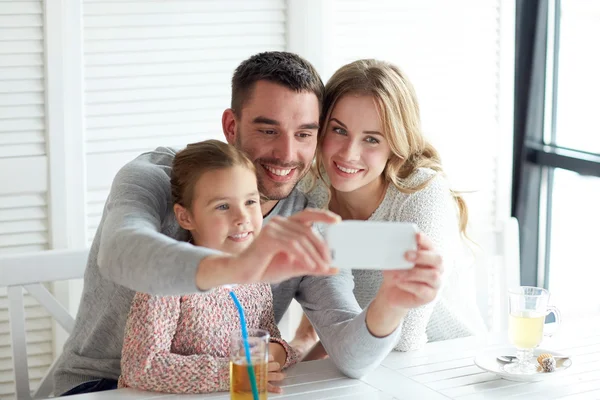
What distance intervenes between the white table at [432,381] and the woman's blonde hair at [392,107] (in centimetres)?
51

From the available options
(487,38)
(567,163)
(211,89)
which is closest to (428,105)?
(487,38)

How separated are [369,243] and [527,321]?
59 centimetres

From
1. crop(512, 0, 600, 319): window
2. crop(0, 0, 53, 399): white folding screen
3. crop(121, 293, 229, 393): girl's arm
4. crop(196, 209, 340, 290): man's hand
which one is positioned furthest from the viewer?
crop(512, 0, 600, 319): window

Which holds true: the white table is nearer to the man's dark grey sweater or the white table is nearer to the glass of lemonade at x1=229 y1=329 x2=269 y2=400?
the man's dark grey sweater

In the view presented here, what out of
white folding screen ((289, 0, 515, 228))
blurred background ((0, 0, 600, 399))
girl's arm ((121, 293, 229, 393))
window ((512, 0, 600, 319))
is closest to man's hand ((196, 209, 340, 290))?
girl's arm ((121, 293, 229, 393))

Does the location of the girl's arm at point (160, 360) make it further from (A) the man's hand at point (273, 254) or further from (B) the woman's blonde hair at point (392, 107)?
(B) the woman's blonde hair at point (392, 107)

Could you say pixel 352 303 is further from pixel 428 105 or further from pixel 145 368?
pixel 428 105

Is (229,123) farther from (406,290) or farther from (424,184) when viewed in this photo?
(406,290)

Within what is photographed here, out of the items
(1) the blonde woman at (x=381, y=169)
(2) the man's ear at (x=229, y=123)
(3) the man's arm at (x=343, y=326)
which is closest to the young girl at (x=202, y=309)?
(3) the man's arm at (x=343, y=326)

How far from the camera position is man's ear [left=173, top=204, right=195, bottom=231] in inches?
74.4

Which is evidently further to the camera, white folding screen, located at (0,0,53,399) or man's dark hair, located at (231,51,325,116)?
white folding screen, located at (0,0,53,399)

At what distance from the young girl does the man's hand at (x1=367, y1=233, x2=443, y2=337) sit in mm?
213

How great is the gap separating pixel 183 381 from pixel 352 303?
1.49ft

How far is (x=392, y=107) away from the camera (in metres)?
2.26
